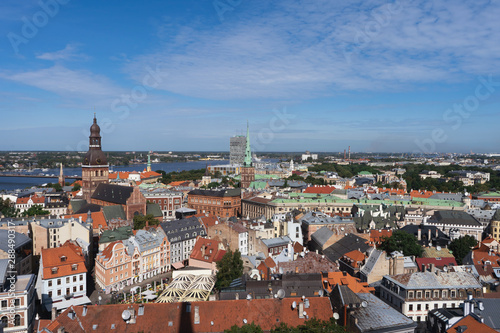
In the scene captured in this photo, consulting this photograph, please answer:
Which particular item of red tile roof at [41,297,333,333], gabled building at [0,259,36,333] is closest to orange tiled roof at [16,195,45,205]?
gabled building at [0,259,36,333]

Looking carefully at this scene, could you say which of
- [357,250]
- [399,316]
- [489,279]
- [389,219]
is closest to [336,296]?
[399,316]

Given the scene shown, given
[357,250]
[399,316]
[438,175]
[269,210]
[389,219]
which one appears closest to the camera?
[399,316]

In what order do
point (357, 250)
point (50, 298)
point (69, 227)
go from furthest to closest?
point (69, 227) < point (357, 250) < point (50, 298)

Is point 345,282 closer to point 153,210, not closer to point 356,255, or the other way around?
point 356,255

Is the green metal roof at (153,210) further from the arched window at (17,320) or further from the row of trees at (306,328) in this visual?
the row of trees at (306,328)

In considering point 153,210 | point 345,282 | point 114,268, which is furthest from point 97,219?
point 345,282

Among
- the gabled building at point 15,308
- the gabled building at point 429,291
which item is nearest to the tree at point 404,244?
the gabled building at point 429,291

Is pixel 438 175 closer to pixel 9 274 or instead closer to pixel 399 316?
pixel 399 316
